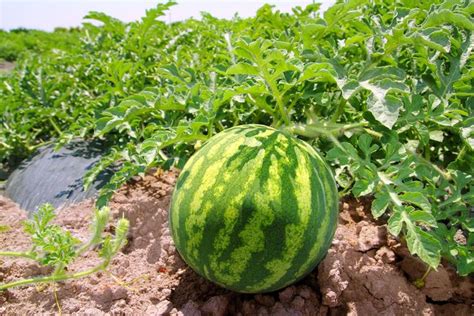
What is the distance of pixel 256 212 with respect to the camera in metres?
1.78

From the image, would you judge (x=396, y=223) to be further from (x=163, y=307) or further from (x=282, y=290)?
(x=163, y=307)

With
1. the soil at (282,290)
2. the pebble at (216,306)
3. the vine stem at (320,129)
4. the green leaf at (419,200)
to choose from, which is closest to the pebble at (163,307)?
the soil at (282,290)

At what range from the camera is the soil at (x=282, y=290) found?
209 cm

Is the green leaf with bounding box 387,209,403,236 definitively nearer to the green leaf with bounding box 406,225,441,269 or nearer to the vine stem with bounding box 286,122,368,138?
the green leaf with bounding box 406,225,441,269

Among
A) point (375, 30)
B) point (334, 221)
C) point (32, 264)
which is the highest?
point (375, 30)

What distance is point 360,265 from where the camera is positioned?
2.21 metres

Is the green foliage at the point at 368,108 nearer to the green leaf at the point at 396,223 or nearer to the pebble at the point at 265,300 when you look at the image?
the green leaf at the point at 396,223

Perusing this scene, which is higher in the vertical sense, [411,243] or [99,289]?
[411,243]

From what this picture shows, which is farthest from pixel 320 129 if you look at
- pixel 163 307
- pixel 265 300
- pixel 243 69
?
pixel 163 307

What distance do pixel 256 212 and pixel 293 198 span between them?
15cm

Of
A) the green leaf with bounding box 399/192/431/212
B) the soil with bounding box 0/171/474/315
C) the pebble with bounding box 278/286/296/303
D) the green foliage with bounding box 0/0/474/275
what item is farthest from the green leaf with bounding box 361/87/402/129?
the pebble with bounding box 278/286/296/303

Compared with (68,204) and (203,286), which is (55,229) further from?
(68,204)

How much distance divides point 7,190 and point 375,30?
275cm

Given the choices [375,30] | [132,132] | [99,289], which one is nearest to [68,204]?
[132,132]
